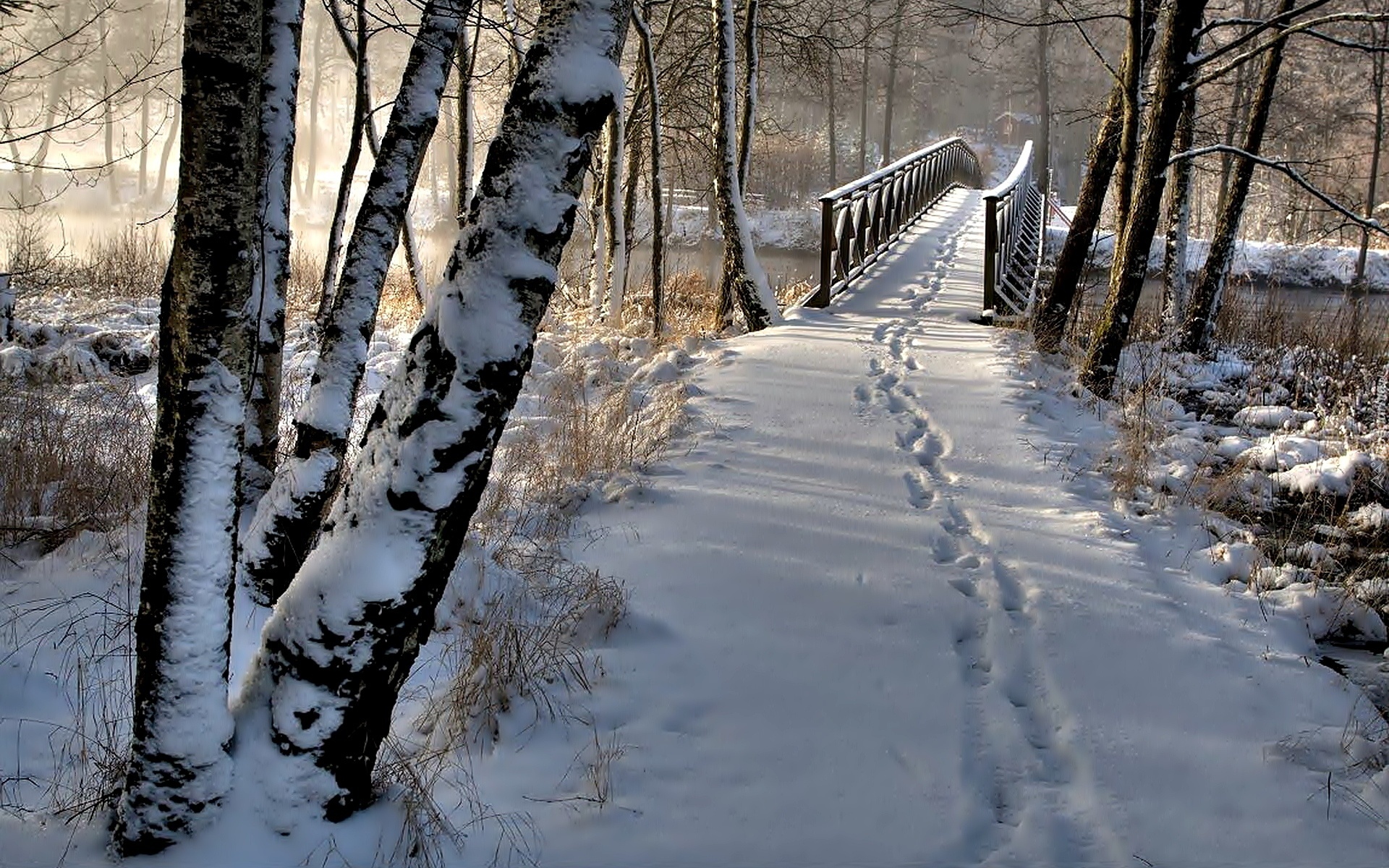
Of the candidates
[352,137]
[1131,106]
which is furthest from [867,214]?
[352,137]

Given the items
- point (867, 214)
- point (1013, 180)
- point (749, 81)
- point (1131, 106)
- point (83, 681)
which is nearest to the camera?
point (83, 681)

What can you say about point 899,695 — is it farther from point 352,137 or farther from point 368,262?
point 352,137

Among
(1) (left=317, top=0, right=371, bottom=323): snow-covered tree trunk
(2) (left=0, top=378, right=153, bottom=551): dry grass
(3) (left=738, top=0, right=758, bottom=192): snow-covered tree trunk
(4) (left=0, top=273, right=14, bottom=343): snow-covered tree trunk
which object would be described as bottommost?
(2) (left=0, top=378, right=153, bottom=551): dry grass

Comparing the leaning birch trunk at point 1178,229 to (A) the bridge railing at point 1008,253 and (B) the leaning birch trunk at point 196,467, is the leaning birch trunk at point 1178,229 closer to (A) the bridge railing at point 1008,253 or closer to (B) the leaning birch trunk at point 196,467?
(A) the bridge railing at point 1008,253

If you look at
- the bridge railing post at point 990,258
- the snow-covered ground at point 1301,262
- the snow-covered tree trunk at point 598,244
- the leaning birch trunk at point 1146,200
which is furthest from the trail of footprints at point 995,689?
the snow-covered ground at point 1301,262

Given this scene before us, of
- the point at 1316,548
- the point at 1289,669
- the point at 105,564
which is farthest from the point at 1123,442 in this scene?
the point at 105,564

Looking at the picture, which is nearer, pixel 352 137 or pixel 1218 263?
pixel 352 137

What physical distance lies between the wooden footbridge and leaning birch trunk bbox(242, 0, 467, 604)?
6.10m

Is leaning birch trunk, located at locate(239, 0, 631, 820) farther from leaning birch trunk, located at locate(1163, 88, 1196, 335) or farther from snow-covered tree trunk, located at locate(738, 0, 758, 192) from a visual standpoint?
leaning birch trunk, located at locate(1163, 88, 1196, 335)

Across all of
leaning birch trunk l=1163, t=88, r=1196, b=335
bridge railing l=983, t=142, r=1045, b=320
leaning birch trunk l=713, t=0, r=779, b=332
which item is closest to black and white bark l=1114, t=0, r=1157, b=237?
bridge railing l=983, t=142, r=1045, b=320

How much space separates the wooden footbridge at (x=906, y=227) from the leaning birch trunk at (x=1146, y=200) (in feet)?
6.58

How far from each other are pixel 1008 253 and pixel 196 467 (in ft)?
40.8

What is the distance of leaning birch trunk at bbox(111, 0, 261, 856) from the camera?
1938 millimetres

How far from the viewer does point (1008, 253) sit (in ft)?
41.8
